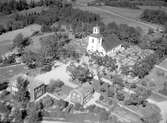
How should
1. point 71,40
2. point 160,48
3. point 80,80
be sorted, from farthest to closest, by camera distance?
1. point 71,40
2. point 160,48
3. point 80,80

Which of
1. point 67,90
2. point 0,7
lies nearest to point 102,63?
point 67,90

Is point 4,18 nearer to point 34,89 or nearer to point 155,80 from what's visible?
point 34,89

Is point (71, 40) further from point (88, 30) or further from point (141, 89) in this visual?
point (141, 89)

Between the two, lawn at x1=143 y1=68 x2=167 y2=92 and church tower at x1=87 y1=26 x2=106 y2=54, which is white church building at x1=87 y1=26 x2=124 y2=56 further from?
lawn at x1=143 y1=68 x2=167 y2=92

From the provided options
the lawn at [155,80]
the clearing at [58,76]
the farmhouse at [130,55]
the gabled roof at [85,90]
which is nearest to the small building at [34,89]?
the clearing at [58,76]

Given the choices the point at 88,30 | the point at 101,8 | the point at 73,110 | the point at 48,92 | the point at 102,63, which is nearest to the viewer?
the point at 73,110

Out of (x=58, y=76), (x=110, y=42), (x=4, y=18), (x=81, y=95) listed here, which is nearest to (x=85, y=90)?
(x=81, y=95)

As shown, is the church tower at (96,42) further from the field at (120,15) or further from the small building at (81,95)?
the field at (120,15)
